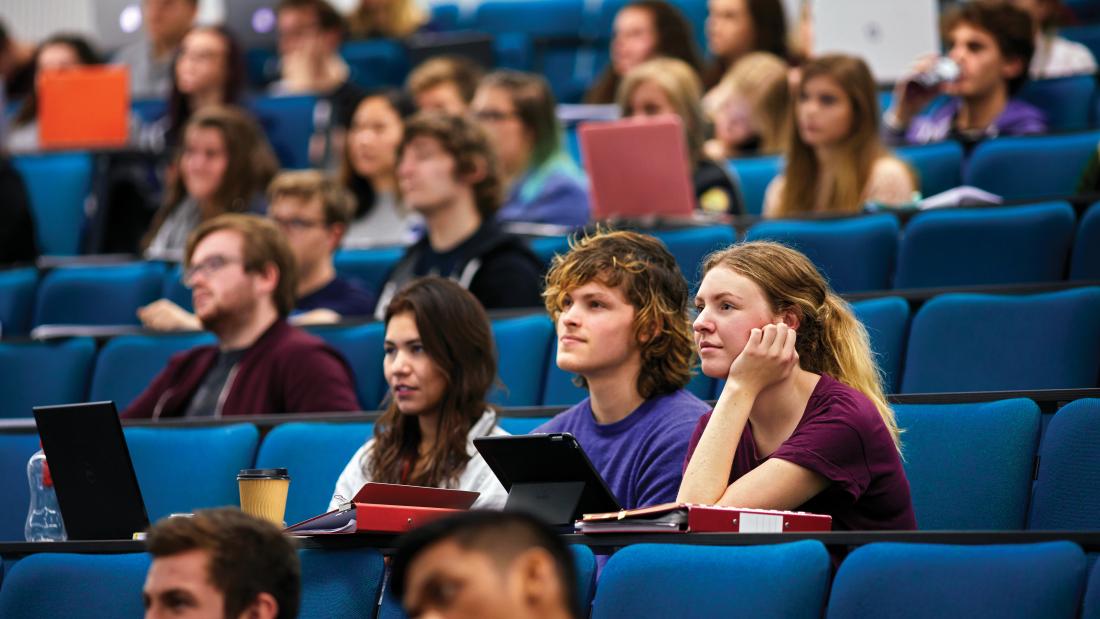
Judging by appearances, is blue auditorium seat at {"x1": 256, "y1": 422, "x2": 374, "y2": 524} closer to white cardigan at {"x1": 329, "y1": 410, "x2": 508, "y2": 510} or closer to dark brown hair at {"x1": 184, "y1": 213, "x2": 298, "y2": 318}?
white cardigan at {"x1": 329, "y1": 410, "x2": 508, "y2": 510}

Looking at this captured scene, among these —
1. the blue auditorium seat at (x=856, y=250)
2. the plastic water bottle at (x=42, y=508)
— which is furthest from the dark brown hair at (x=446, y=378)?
the blue auditorium seat at (x=856, y=250)

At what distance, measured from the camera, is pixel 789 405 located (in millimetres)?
2309

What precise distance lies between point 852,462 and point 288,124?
3.76 metres

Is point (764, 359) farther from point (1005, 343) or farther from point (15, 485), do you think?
point (15, 485)

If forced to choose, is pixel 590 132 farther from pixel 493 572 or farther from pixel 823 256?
pixel 493 572

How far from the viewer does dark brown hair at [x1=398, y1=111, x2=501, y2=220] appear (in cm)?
379

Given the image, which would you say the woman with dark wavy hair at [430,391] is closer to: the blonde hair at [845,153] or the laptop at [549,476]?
the laptop at [549,476]

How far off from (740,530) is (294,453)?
1101 mm

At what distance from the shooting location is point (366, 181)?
4.75m

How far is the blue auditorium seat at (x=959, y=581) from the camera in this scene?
1.70 meters

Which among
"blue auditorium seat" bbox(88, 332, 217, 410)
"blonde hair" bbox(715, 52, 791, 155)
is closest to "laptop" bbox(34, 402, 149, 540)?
"blue auditorium seat" bbox(88, 332, 217, 410)

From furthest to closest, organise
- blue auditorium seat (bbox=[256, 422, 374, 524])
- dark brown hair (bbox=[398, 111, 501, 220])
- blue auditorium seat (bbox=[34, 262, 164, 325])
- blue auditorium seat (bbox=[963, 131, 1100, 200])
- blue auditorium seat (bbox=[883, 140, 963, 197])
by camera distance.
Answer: blue auditorium seat (bbox=[34, 262, 164, 325]), blue auditorium seat (bbox=[883, 140, 963, 197]), blue auditorium seat (bbox=[963, 131, 1100, 200]), dark brown hair (bbox=[398, 111, 501, 220]), blue auditorium seat (bbox=[256, 422, 374, 524])

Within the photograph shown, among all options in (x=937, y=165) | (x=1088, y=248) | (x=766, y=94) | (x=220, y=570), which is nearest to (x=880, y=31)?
(x=766, y=94)

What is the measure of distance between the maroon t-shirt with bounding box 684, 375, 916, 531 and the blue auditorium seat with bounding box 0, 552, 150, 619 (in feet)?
2.93
